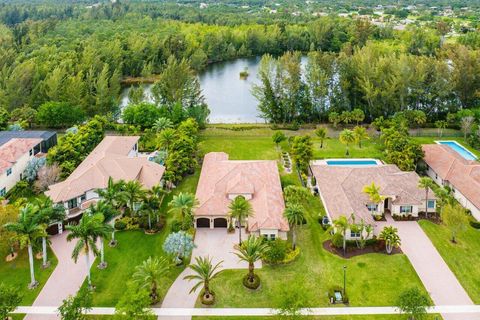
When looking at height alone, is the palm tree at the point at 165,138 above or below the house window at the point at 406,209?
above

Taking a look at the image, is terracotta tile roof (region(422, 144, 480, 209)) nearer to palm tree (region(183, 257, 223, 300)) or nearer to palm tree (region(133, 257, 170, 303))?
palm tree (region(183, 257, 223, 300))

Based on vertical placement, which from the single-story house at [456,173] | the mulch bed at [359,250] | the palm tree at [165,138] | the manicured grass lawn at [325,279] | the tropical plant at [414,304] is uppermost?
the palm tree at [165,138]

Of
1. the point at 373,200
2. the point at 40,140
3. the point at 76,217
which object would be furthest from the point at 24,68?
the point at 373,200

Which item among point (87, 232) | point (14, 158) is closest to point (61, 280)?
point (87, 232)

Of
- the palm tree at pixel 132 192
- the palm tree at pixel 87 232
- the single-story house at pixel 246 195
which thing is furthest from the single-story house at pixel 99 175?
the palm tree at pixel 87 232

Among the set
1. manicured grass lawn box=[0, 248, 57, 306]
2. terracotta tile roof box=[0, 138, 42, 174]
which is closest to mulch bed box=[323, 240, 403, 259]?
manicured grass lawn box=[0, 248, 57, 306]

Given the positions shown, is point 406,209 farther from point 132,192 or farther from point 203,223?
point 132,192

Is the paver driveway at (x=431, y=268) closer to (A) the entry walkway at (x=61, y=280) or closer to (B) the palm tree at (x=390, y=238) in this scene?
(B) the palm tree at (x=390, y=238)
